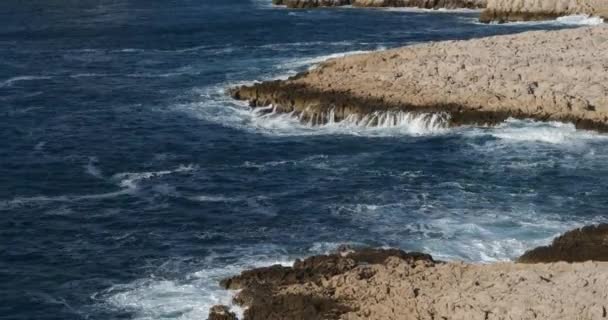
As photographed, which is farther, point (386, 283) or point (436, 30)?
point (436, 30)

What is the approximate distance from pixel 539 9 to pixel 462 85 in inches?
1571

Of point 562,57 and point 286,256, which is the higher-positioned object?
point 562,57

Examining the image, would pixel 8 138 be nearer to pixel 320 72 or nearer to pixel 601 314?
pixel 320 72

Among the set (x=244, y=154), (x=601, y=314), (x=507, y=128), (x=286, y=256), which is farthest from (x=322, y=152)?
(x=601, y=314)

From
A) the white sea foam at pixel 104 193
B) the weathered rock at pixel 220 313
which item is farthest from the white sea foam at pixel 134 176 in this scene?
the weathered rock at pixel 220 313

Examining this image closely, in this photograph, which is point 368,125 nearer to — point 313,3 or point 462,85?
point 462,85

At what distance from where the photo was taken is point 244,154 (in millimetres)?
62469

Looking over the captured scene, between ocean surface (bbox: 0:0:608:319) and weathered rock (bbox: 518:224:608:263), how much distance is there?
1525mm

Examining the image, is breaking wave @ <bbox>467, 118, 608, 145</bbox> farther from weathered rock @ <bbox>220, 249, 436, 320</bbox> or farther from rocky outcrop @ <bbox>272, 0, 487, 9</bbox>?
rocky outcrop @ <bbox>272, 0, 487, 9</bbox>

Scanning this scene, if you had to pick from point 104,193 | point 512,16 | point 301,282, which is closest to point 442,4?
point 512,16

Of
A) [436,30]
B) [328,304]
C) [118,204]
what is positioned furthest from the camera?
[436,30]

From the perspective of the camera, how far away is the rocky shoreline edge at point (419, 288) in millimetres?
36406

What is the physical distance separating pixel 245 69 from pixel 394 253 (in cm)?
4320

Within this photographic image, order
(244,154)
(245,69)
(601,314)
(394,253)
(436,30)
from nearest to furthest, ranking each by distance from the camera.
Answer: (601,314)
(394,253)
(244,154)
(245,69)
(436,30)
